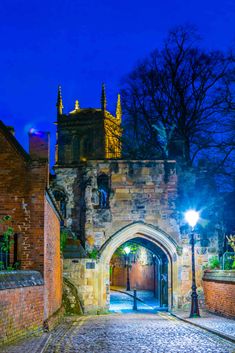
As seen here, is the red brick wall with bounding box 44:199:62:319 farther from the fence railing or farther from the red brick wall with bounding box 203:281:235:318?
the fence railing

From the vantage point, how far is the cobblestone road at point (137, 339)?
11703 millimetres

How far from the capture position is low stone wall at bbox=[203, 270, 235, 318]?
716 inches

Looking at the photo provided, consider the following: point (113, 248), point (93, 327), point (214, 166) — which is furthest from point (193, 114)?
point (93, 327)

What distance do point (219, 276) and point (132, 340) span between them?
7.76 m

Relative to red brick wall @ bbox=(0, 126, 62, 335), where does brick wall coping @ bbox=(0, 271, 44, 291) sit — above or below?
below

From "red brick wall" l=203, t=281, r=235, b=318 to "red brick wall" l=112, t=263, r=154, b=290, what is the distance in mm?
15313

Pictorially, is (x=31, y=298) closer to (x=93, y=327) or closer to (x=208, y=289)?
(x=93, y=327)

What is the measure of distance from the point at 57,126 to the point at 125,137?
38910 millimetres

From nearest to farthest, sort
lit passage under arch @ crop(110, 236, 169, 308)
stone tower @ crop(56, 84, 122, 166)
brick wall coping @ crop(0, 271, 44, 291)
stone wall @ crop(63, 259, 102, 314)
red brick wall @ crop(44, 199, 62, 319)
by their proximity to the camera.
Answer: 1. brick wall coping @ crop(0, 271, 44, 291)
2. red brick wall @ crop(44, 199, 62, 319)
3. stone wall @ crop(63, 259, 102, 314)
4. lit passage under arch @ crop(110, 236, 169, 308)
5. stone tower @ crop(56, 84, 122, 166)

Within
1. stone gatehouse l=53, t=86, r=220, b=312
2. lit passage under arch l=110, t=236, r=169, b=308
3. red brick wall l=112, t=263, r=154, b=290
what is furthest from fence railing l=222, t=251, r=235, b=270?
red brick wall l=112, t=263, r=154, b=290

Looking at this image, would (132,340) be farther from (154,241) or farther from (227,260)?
(154,241)

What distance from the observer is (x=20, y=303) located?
12.6m

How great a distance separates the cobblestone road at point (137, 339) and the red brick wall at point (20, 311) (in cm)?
67

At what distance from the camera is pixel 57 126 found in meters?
73.9
